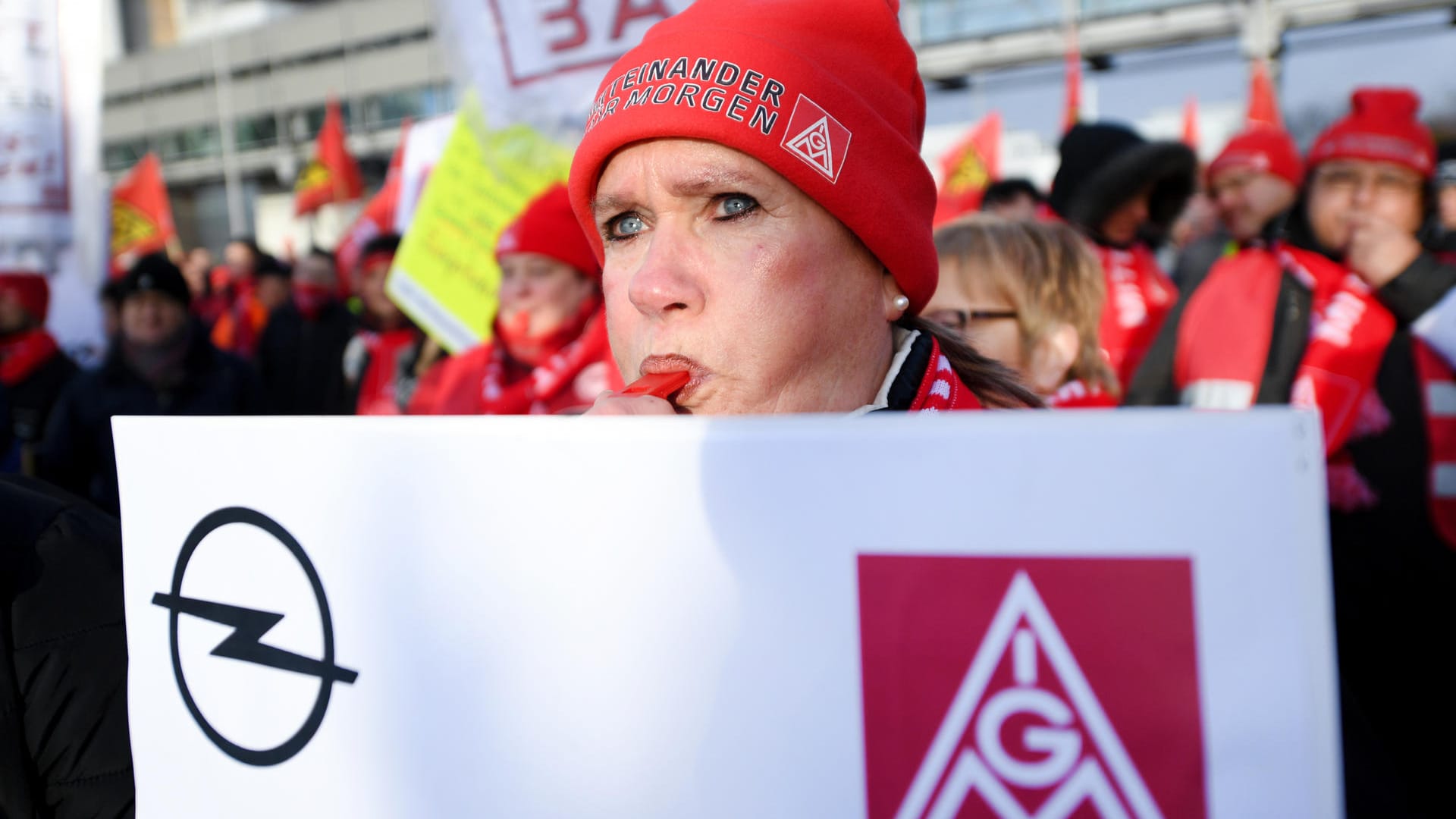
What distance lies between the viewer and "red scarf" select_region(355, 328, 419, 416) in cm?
450

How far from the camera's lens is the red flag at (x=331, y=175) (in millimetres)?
9797

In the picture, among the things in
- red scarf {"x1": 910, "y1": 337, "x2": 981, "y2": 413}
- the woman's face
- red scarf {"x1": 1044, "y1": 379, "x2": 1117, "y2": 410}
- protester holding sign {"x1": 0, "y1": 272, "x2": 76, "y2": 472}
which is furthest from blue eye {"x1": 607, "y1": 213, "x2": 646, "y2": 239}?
protester holding sign {"x1": 0, "y1": 272, "x2": 76, "y2": 472}

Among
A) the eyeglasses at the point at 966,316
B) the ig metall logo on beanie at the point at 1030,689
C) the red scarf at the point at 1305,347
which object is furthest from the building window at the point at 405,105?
the ig metall logo on beanie at the point at 1030,689

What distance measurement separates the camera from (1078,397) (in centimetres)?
240

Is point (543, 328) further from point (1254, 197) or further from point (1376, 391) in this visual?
point (1254, 197)

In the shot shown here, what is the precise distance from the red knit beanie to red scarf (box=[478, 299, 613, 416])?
1.94 meters

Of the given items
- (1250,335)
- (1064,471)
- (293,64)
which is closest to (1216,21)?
(1250,335)

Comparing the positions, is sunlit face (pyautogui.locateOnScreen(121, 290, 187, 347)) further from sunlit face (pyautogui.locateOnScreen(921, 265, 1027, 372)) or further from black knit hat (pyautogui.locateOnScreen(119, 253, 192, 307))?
sunlit face (pyautogui.locateOnScreen(921, 265, 1027, 372))

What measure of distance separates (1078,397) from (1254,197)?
2051 millimetres

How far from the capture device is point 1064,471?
0.71 metres

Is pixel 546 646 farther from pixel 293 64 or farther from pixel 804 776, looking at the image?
pixel 293 64

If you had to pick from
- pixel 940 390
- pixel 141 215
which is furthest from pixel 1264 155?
pixel 141 215

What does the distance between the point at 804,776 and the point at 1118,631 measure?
0.25m

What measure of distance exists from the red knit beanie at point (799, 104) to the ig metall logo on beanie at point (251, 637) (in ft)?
2.04
